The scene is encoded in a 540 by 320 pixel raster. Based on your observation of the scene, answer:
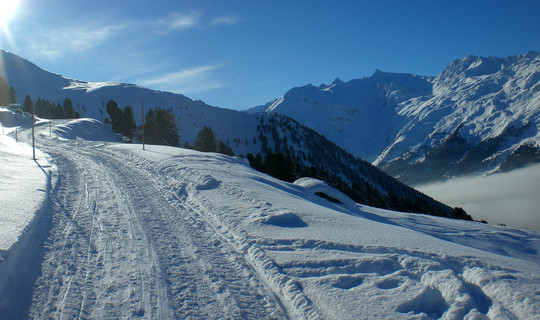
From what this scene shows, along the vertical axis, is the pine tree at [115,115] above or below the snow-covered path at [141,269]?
above

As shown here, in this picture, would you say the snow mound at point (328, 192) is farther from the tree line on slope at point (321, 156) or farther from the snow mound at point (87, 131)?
the tree line on slope at point (321, 156)

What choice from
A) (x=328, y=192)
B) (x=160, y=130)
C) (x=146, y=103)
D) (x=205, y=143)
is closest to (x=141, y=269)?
(x=328, y=192)

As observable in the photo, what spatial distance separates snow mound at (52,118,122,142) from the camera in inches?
1861

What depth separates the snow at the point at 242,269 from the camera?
18.2 feet

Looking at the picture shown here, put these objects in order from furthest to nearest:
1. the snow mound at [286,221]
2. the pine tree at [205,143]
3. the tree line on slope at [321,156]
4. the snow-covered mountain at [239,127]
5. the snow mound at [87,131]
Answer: the snow-covered mountain at [239,127]
the tree line on slope at [321,156]
the pine tree at [205,143]
the snow mound at [87,131]
the snow mound at [286,221]

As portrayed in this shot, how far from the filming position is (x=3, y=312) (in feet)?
16.8

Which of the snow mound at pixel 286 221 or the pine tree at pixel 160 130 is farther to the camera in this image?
the pine tree at pixel 160 130

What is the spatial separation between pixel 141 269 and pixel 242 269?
6.26 ft

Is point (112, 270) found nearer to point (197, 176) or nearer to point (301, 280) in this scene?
point (301, 280)

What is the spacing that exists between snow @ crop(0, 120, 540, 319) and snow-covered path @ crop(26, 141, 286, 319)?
2cm

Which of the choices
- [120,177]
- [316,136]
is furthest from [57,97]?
[120,177]

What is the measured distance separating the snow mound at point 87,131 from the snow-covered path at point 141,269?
41073mm

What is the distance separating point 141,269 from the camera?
6.75m

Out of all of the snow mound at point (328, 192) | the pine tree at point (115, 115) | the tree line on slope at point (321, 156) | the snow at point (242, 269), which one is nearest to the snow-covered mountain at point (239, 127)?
the tree line on slope at point (321, 156)
